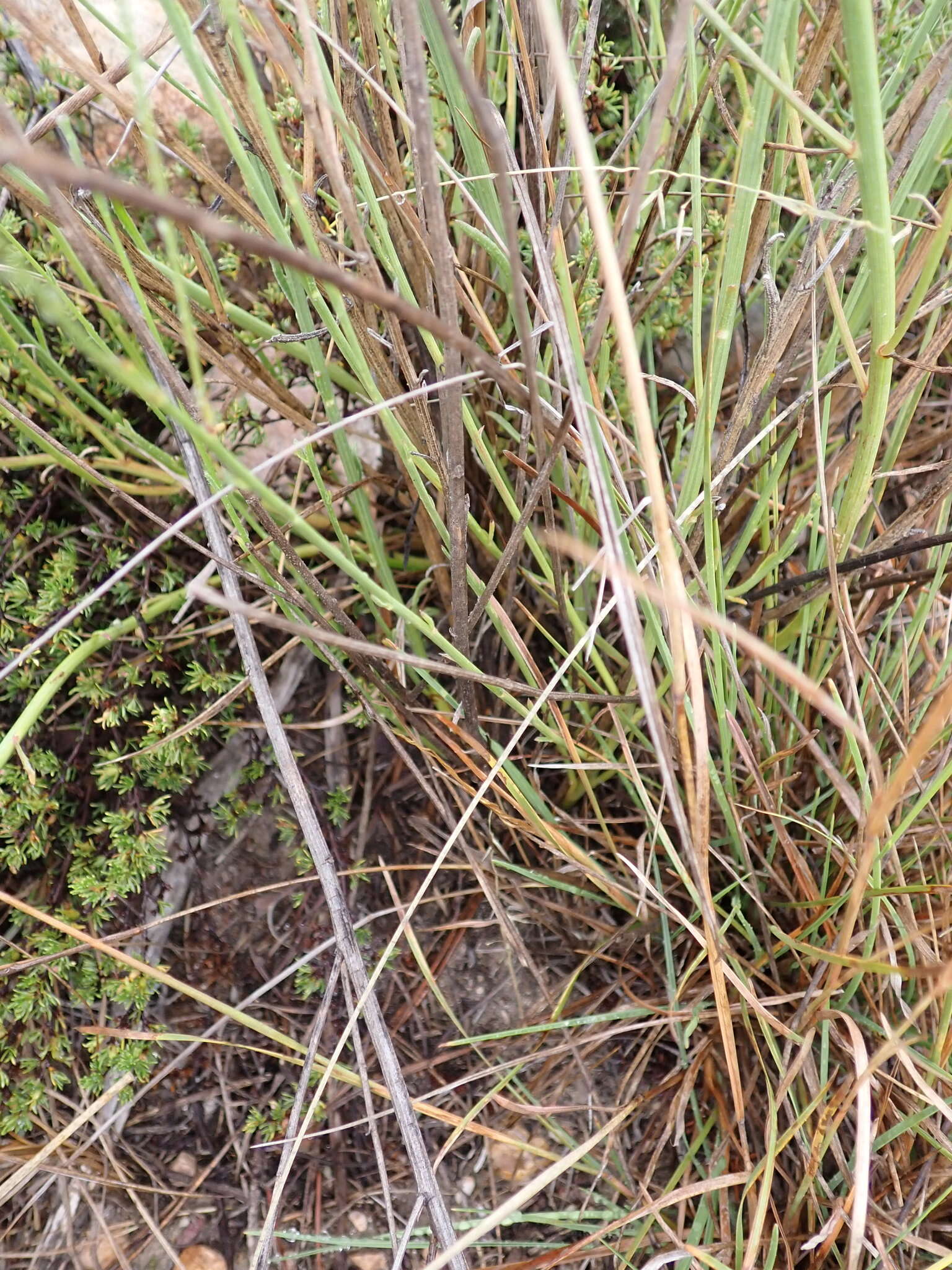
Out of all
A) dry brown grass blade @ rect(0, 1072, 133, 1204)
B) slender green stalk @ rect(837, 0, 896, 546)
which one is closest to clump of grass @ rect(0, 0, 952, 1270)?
slender green stalk @ rect(837, 0, 896, 546)

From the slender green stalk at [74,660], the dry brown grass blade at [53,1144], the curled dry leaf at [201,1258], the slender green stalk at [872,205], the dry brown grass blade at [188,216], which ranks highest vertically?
the dry brown grass blade at [188,216]

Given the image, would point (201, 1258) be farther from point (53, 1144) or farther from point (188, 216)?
point (188, 216)

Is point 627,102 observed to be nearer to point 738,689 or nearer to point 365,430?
point 365,430

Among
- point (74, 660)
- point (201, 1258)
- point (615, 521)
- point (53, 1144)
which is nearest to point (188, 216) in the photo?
point (615, 521)

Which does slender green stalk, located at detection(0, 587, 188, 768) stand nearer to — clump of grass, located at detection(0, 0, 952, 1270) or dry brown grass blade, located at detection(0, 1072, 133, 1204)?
clump of grass, located at detection(0, 0, 952, 1270)

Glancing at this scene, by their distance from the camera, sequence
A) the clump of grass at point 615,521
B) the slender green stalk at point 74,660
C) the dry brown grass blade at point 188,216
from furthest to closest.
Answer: the slender green stalk at point 74,660 < the clump of grass at point 615,521 < the dry brown grass blade at point 188,216

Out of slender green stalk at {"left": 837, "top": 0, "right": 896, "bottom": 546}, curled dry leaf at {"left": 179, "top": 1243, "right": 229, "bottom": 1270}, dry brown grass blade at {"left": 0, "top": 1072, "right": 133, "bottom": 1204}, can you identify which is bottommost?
curled dry leaf at {"left": 179, "top": 1243, "right": 229, "bottom": 1270}

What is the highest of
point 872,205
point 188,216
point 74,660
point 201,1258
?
point 188,216

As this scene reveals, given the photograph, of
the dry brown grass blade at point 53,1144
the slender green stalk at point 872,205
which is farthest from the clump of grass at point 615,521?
the dry brown grass blade at point 53,1144

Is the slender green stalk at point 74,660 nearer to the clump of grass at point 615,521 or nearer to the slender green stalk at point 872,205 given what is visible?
the clump of grass at point 615,521
